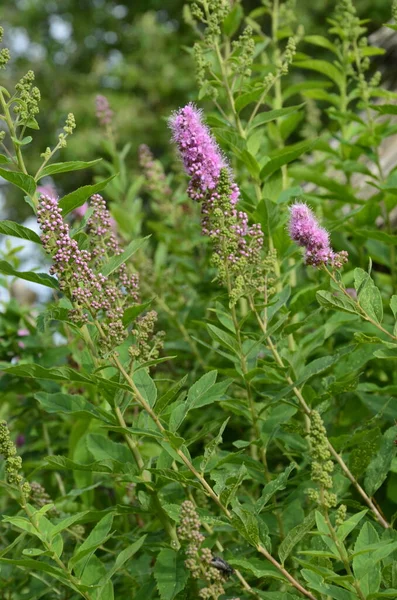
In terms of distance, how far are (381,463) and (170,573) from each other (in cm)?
43

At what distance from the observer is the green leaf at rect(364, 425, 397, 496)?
164 centimetres

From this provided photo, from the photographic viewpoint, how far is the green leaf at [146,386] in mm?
1604

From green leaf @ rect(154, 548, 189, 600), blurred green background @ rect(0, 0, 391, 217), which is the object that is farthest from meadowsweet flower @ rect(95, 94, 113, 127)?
blurred green background @ rect(0, 0, 391, 217)

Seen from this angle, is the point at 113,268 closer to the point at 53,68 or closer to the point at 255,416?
the point at 255,416

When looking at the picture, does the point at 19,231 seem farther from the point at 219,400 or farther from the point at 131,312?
the point at 219,400

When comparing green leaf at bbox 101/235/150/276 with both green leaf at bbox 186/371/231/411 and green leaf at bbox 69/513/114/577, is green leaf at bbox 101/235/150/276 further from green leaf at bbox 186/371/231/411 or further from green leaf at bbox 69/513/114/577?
green leaf at bbox 69/513/114/577

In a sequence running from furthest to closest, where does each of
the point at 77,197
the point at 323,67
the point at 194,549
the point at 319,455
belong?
the point at 323,67
the point at 77,197
the point at 194,549
the point at 319,455

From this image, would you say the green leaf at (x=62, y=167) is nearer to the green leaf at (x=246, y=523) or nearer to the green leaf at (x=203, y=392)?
the green leaf at (x=203, y=392)

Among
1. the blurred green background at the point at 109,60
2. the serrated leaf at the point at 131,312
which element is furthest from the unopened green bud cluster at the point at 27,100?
the blurred green background at the point at 109,60

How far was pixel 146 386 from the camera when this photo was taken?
162 centimetres

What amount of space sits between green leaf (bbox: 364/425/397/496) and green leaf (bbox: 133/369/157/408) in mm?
426

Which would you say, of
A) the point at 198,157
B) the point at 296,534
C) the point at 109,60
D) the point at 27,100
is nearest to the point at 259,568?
the point at 296,534

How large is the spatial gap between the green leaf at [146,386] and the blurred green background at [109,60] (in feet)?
34.2

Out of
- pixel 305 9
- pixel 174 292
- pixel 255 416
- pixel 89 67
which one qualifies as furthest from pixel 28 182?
pixel 89 67
